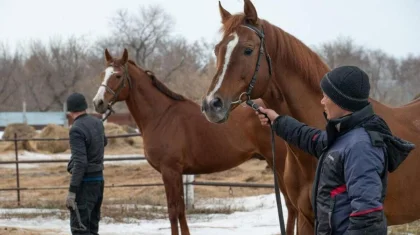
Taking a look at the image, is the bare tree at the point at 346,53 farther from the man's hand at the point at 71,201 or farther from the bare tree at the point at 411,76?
the man's hand at the point at 71,201

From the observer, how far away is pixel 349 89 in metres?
2.38

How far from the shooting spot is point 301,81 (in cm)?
343

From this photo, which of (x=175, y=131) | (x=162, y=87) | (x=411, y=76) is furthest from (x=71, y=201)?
(x=411, y=76)

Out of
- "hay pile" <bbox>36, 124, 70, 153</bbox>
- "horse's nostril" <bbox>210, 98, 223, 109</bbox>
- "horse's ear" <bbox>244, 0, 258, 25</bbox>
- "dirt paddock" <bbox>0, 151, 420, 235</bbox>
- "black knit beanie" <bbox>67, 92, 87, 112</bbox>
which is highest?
"horse's ear" <bbox>244, 0, 258, 25</bbox>

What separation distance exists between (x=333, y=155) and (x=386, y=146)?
223 mm

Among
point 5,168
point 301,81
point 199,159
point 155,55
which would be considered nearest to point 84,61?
point 155,55

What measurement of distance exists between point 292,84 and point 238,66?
0.43m

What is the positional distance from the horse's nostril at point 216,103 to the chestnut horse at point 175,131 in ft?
11.9

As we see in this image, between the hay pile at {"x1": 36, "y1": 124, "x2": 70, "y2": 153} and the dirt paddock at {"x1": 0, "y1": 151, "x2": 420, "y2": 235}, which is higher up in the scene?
the hay pile at {"x1": 36, "y1": 124, "x2": 70, "y2": 153}

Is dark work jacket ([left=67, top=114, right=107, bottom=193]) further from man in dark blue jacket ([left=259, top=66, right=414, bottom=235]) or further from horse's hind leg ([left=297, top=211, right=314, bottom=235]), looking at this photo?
man in dark blue jacket ([left=259, top=66, right=414, bottom=235])

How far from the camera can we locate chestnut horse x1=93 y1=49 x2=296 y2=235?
22.2 feet

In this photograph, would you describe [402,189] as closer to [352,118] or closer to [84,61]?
[352,118]

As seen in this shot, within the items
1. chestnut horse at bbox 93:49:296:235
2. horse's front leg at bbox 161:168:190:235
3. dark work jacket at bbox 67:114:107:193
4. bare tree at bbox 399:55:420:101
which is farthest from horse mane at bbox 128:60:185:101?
bare tree at bbox 399:55:420:101

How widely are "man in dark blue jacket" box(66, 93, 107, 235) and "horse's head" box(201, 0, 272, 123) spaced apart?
2.60m
